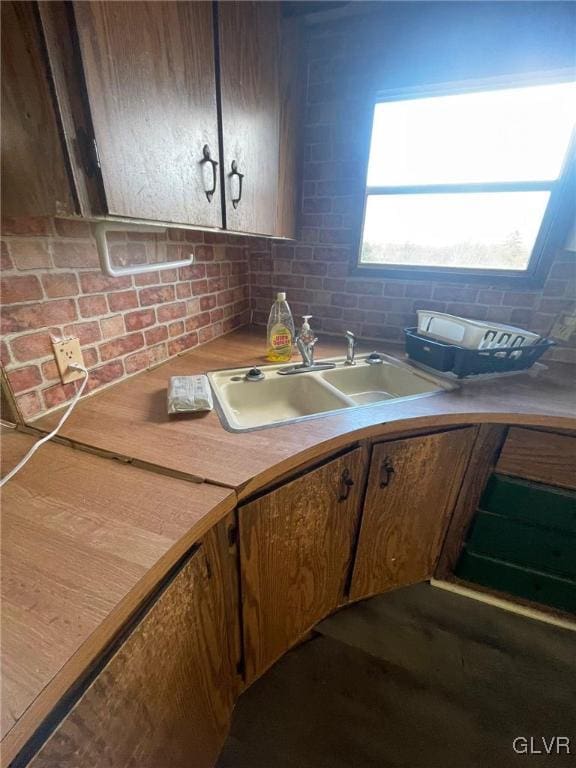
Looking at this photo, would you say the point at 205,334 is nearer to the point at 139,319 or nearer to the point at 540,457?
the point at 139,319

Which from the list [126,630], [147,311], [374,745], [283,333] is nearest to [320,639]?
[374,745]

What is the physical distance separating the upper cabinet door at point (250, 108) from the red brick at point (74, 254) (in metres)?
0.39

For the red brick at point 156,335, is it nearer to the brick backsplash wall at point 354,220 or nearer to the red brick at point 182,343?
the red brick at point 182,343

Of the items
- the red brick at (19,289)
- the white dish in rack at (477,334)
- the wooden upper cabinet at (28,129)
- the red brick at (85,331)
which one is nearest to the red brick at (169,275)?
the red brick at (85,331)

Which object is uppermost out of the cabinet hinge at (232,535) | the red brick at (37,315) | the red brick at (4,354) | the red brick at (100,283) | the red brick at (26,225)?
the red brick at (26,225)

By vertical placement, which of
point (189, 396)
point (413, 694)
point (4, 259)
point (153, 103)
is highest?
point (153, 103)

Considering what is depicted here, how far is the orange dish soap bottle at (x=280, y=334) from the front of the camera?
1.29 metres

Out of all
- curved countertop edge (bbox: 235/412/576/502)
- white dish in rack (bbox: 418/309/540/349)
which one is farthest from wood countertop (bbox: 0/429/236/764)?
white dish in rack (bbox: 418/309/540/349)

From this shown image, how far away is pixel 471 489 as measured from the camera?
3.67 feet

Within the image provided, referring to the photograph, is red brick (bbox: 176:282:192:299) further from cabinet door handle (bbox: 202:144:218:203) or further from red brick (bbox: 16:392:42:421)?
red brick (bbox: 16:392:42:421)

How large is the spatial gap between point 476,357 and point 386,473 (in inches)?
21.7

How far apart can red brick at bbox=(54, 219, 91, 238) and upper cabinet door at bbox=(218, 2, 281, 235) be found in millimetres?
382

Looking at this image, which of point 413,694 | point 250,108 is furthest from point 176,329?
point 413,694

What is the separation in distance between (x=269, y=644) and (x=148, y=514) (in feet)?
2.45
